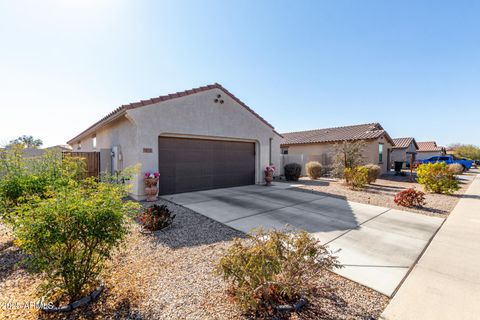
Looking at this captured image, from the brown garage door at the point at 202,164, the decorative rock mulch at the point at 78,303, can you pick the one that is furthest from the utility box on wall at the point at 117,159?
the decorative rock mulch at the point at 78,303

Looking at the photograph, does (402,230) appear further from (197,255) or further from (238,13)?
(238,13)

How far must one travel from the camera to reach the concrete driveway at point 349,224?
11.0 ft

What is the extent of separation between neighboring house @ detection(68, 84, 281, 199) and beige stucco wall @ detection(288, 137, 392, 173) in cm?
976

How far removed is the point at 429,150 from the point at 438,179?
35.1m

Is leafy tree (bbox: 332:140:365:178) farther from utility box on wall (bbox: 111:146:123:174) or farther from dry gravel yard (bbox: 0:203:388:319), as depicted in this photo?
utility box on wall (bbox: 111:146:123:174)

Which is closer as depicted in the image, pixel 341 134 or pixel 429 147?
pixel 341 134

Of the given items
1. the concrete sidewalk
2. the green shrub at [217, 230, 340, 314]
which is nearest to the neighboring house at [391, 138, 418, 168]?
A: the concrete sidewalk

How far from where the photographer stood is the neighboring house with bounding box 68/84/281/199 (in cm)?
811

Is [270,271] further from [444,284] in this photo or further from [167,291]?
[444,284]

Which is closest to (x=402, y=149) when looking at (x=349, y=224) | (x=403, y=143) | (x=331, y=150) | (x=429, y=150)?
(x=403, y=143)

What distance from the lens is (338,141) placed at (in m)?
18.2

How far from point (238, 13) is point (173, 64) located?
144 inches

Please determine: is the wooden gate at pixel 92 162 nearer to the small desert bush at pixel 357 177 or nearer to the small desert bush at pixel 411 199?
the small desert bush at pixel 411 199

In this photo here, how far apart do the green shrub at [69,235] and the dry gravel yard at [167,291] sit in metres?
0.32
